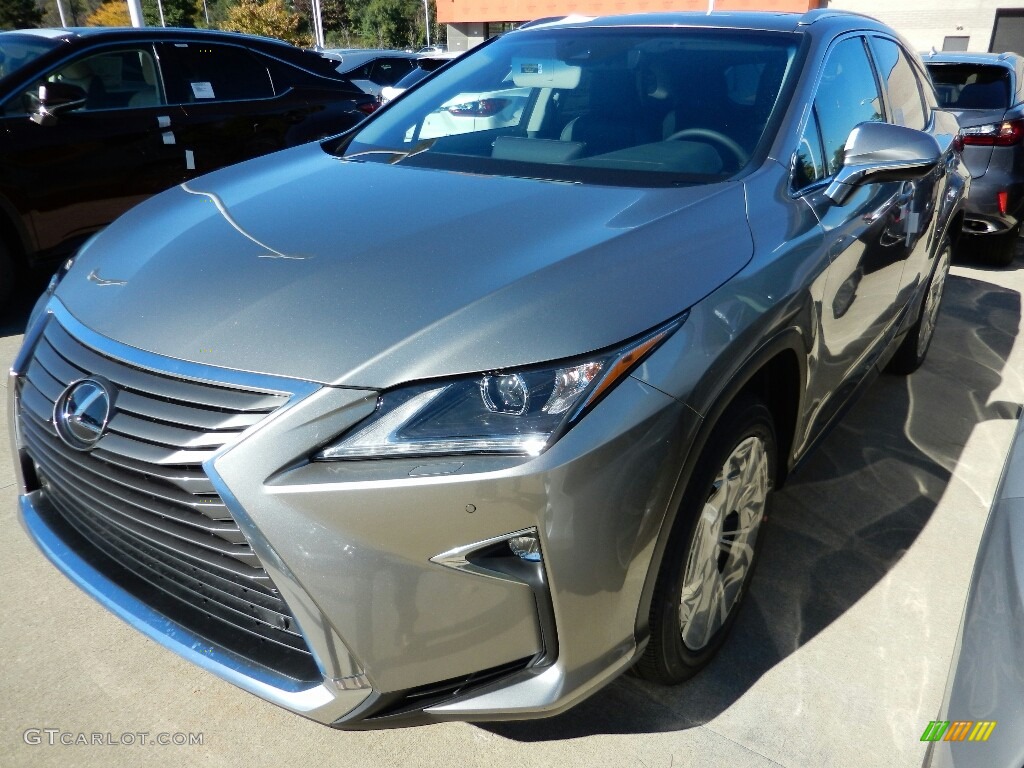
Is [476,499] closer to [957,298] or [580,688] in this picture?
[580,688]

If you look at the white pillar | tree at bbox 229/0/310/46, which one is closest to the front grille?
the white pillar

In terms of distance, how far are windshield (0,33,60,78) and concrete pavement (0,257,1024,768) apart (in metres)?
2.77

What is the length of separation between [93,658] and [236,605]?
2.87 feet

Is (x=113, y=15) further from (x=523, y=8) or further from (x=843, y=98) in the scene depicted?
(x=843, y=98)

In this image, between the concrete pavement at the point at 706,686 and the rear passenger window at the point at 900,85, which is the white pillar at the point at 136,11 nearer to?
the concrete pavement at the point at 706,686

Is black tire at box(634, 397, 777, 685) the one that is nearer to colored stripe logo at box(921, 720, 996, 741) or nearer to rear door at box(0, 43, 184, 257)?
colored stripe logo at box(921, 720, 996, 741)

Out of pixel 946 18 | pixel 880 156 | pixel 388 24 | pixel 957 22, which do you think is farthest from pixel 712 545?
pixel 388 24

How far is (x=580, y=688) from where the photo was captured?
1.65 metres

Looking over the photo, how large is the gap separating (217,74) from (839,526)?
15.7 ft

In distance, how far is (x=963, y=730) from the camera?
1229mm

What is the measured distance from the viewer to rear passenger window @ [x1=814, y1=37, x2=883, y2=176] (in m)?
2.59

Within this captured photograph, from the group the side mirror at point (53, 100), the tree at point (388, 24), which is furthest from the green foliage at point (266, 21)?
the side mirror at point (53, 100)

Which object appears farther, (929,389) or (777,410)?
(929,389)

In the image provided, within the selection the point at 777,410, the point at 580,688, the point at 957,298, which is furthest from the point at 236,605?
the point at 957,298
